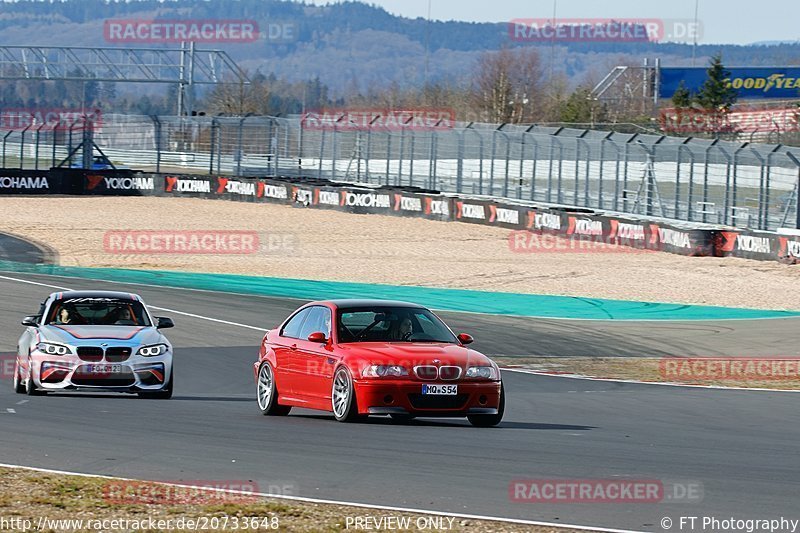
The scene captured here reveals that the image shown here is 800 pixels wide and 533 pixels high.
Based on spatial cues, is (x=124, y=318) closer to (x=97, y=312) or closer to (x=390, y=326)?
(x=97, y=312)

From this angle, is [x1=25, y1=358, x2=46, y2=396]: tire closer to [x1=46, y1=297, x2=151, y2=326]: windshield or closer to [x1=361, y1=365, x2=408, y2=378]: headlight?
[x1=46, y1=297, x2=151, y2=326]: windshield

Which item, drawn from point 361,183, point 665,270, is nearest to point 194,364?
point 665,270

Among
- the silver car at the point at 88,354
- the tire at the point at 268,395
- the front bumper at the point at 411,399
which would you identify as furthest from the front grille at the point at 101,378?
the front bumper at the point at 411,399

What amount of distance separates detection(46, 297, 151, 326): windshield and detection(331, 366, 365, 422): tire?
156 inches

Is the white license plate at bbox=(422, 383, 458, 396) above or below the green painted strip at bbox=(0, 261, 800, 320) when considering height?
above

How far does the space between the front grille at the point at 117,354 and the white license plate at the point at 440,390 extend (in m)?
4.32

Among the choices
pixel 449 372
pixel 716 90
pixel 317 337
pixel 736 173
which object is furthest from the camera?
pixel 716 90

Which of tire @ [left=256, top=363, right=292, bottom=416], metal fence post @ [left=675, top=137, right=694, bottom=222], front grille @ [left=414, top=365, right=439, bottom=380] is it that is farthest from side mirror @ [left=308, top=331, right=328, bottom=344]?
metal fence post @ [left=675, top=137, right=694, bottom=222]

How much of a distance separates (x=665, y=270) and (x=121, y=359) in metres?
22.7

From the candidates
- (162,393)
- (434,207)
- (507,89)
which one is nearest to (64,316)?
(162,393)

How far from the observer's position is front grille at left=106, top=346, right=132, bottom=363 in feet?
49.3

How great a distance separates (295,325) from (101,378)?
256 cm

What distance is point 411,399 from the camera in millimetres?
12383

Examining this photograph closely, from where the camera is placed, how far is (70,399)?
1504 cm
